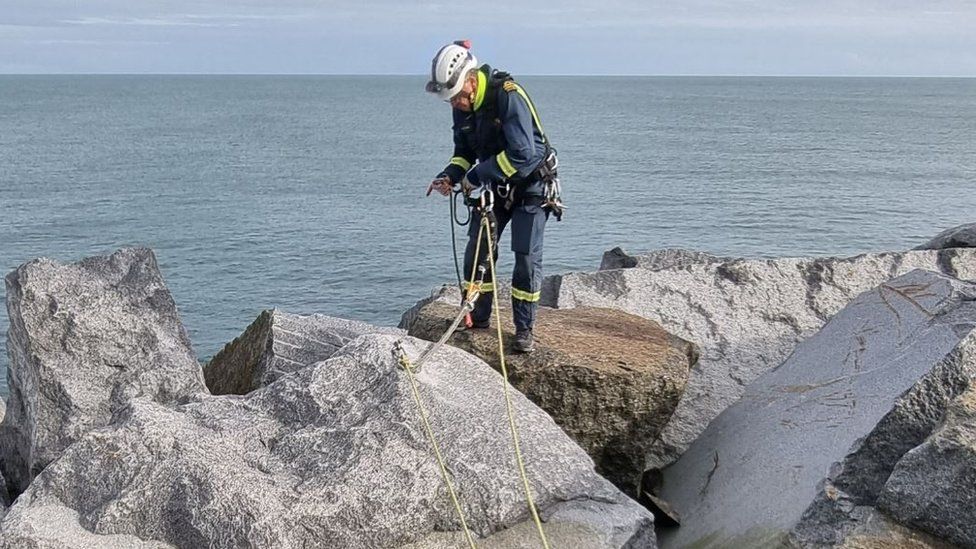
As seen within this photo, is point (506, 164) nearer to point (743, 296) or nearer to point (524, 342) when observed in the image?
point (524, 342)

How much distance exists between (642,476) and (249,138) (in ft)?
240

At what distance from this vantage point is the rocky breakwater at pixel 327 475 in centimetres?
586

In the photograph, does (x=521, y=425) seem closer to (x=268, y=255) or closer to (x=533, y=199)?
(x=533, y=199)

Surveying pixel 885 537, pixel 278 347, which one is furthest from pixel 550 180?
pixel 885 537

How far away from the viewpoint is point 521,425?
6.97 m

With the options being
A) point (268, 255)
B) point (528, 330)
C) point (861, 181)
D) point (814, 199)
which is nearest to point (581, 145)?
point (861, 181)

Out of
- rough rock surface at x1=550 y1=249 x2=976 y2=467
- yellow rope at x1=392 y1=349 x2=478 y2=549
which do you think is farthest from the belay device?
rough rock surface at x1=550 y1=249 x2=976 y2=467

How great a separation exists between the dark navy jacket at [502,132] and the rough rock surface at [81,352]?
303 centimetres

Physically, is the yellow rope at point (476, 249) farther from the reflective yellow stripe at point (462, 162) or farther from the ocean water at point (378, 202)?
the ocean water at point (378, 202)

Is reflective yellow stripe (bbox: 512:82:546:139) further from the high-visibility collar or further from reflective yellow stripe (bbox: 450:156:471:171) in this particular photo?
reflective yellow stripe (bbox: 450:156:471:171)

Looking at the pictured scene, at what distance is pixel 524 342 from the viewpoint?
8.54 m

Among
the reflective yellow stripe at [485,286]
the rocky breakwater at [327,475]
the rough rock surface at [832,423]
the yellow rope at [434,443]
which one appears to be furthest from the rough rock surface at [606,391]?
the yellow rope at [434,443]

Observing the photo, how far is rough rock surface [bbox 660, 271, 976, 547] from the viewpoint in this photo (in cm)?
598

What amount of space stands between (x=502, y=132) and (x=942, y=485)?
13.4ft
